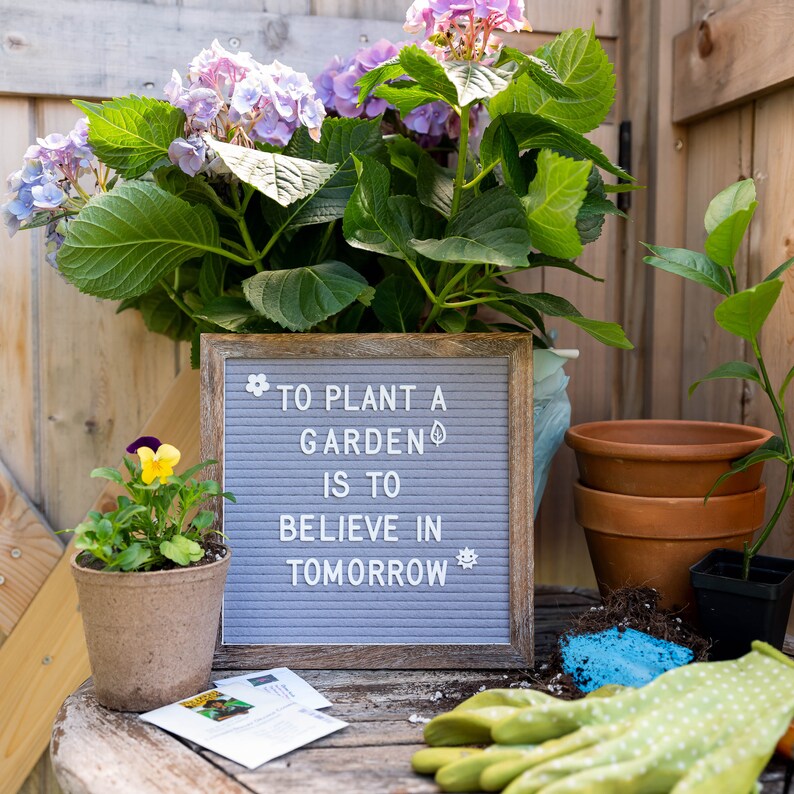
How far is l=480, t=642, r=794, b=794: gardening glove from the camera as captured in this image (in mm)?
653

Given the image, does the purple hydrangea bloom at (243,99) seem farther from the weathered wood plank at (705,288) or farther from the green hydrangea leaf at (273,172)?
the weathered wood plank at (705,288)

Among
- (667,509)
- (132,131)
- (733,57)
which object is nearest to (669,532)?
(667,509)

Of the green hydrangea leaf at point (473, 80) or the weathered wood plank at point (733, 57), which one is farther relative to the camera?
the weathered wood plank at point (733, 57)

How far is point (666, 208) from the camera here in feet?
4.68

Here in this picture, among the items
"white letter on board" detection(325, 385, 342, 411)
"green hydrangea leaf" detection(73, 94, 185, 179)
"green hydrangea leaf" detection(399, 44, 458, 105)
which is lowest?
"white letter on board" detection(325, 385, 342, 411)

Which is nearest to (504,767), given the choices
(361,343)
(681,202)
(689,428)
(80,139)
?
(361,343)

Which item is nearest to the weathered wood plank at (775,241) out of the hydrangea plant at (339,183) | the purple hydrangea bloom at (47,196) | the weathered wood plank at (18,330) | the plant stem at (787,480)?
the plant stem at (787,480)

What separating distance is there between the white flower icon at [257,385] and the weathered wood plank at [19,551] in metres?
0.53

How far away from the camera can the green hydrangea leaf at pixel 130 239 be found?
3.09ft

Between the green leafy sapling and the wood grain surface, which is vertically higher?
the green leafy sapling

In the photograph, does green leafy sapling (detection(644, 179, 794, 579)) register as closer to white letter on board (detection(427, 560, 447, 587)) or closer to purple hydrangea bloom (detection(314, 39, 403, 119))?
white letter on board (detection(427, 560, 447, 587))

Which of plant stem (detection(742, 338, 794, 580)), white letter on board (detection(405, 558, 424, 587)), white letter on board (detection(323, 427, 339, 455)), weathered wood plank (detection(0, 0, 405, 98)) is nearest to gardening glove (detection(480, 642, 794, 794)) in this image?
plant stem (detection(742, 338, 794, 580))

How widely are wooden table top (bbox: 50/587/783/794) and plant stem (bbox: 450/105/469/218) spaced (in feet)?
1.92

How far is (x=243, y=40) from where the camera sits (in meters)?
1.32
